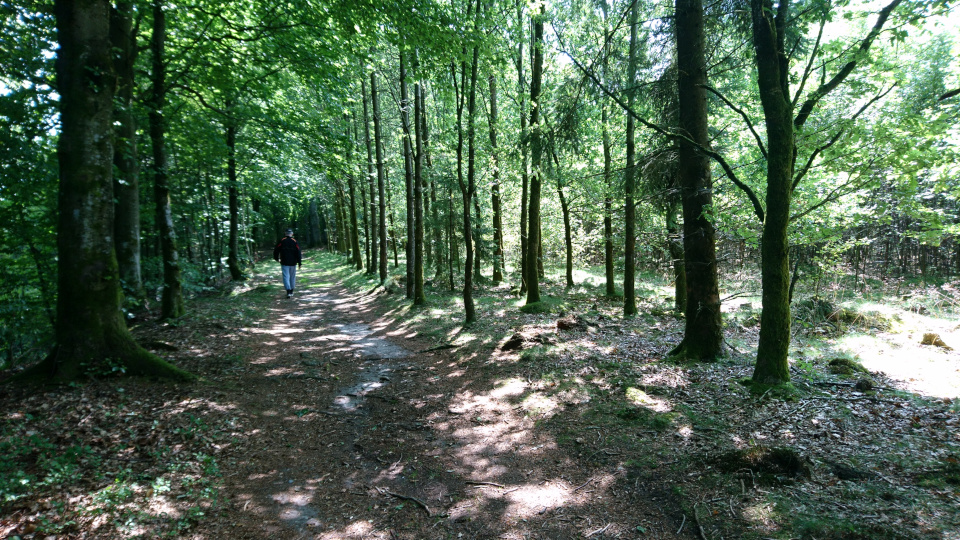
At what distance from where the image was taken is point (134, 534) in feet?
10.2

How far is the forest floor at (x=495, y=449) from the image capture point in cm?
328

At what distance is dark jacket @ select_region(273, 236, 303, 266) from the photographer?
1504 centimetres

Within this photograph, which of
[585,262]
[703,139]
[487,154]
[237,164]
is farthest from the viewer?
[585,262]

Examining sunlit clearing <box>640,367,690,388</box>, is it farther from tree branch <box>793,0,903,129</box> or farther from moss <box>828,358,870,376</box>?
tree branch <box>793,0,903,129</box>

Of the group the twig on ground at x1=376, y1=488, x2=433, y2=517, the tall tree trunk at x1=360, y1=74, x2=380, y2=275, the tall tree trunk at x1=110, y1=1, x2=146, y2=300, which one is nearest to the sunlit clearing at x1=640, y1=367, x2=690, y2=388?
the twig on ground at x1=376, y1=488, x2=433, y2=517

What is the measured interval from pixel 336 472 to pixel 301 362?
4.12 m

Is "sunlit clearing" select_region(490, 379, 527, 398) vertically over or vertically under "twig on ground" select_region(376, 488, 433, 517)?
over

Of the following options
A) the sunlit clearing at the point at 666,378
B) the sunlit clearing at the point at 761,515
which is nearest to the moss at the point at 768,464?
the sunlit clearing at the point at 761,515

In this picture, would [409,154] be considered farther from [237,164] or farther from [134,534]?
[134,534]

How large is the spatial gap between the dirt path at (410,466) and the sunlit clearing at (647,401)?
3.67 ft

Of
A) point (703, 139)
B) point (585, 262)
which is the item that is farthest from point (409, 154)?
point (585, 262)

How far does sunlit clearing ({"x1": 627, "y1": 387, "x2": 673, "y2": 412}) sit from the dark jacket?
12.9 meters

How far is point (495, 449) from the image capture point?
16.3 feet

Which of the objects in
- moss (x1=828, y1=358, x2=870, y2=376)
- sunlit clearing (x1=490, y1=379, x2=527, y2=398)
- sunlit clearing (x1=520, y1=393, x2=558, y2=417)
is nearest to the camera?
sunlit clearing (x1=520, y1=393, x2=558, y2=417)
